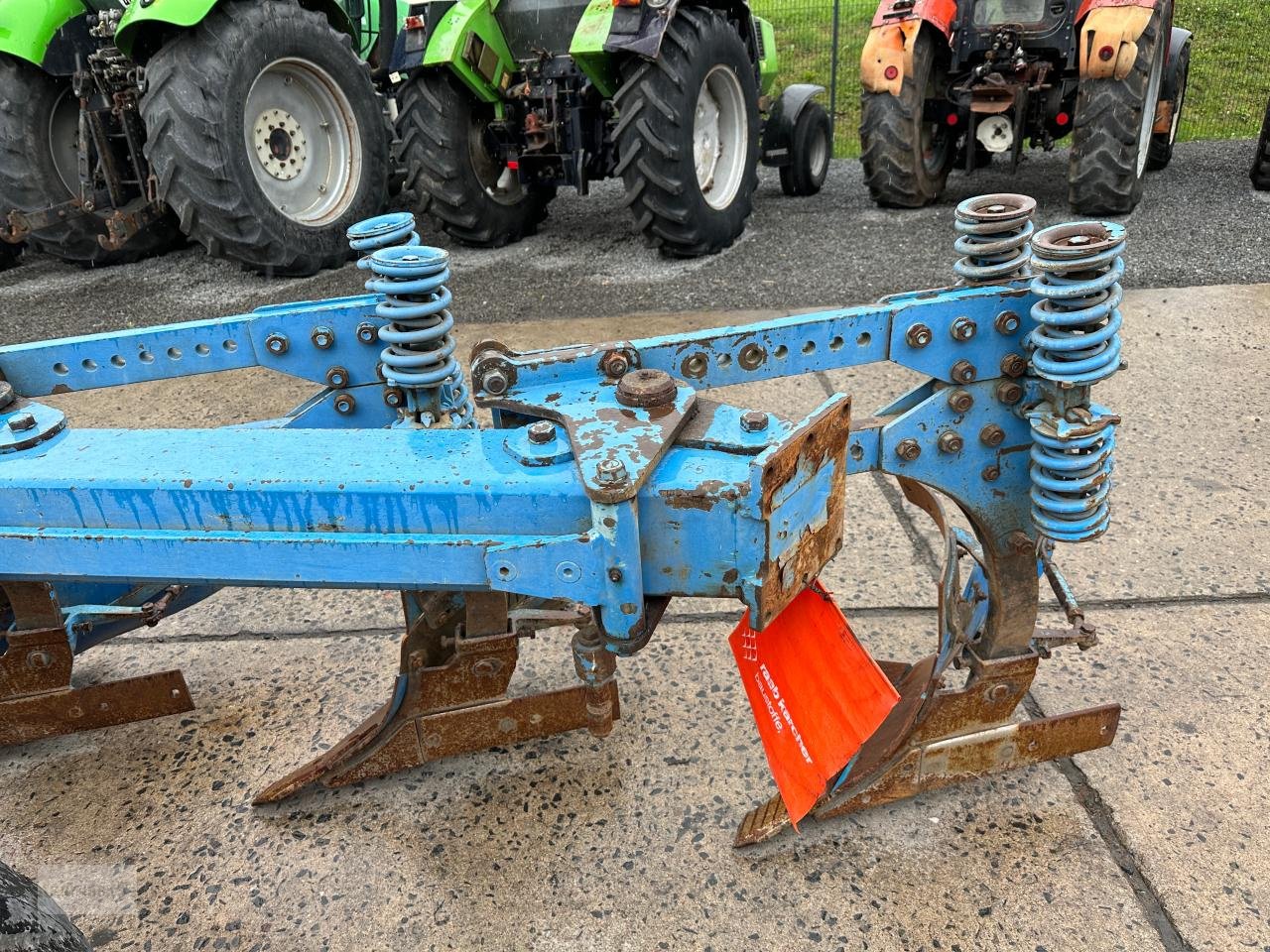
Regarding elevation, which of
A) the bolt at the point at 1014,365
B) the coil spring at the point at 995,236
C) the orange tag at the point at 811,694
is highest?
the coil spring at the point at 995,236

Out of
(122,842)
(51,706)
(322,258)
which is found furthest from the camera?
(322,258)

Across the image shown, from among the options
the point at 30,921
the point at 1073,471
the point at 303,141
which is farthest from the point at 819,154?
the point at 30,921

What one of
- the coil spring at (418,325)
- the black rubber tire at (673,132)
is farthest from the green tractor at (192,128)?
the coil spring at (418,325)

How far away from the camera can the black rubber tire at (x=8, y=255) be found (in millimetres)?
6664

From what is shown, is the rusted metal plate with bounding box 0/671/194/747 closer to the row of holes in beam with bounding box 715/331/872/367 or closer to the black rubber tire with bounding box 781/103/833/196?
the row of holes in beam with bounding box 715/331/872/367

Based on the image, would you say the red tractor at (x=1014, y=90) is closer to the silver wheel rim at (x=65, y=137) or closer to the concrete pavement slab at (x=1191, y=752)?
the concrete pavement slab at (x=1191, y=752)

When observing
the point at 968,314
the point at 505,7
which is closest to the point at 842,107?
the point at 505,7

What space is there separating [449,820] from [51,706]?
3.16ft

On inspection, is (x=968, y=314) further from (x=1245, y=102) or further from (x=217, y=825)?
(x=1245, y=102)

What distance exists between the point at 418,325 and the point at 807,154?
585 centimetres

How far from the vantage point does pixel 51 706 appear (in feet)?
7.04

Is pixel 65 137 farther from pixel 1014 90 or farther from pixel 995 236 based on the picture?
pixel 995 236

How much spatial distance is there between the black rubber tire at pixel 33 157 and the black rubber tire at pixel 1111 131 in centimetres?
577

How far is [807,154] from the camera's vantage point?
6.98m
